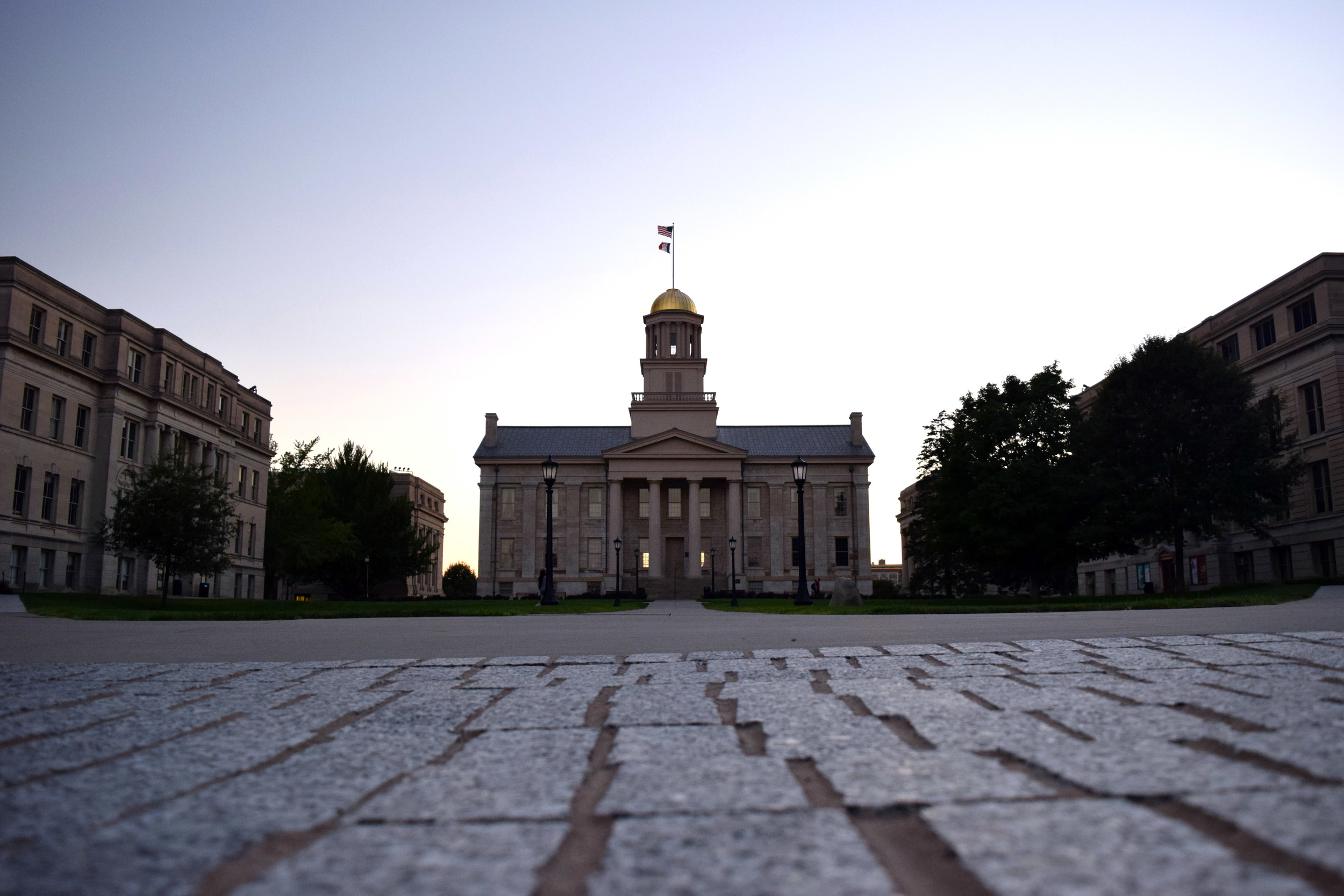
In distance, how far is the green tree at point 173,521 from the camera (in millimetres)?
37625

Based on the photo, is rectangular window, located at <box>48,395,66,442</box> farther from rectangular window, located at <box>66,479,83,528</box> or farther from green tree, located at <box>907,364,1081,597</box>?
green tree, located at <box>907,364,1081,597</box>

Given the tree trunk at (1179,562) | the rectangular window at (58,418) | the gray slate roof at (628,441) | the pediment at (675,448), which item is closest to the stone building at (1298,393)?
the tree trunk at (1179,562)

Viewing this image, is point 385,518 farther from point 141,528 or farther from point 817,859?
point 817,859

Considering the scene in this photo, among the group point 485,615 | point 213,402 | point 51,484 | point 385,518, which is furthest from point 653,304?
point 485,615

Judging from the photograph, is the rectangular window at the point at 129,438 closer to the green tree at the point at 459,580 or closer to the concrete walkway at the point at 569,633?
the green tree at the point at 459,580

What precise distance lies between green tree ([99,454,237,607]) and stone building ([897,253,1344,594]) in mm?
37116

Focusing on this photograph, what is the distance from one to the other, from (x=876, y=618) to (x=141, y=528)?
104 ft

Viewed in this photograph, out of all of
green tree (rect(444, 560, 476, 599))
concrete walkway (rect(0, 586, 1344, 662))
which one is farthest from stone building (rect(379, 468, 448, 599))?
concrete walkway (rect(0, 586, 1344, 662))

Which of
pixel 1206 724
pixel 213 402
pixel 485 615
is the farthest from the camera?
pixel 213 402

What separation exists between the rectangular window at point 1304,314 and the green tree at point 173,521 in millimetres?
47124

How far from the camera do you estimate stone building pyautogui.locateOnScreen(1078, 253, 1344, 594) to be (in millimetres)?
41375

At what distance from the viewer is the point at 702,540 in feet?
235

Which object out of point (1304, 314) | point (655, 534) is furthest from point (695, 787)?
point (655, 534)

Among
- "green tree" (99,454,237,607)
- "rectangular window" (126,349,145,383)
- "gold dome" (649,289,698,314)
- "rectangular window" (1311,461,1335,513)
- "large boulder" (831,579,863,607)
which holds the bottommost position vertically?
"large boulder" (831,579,863,607)
